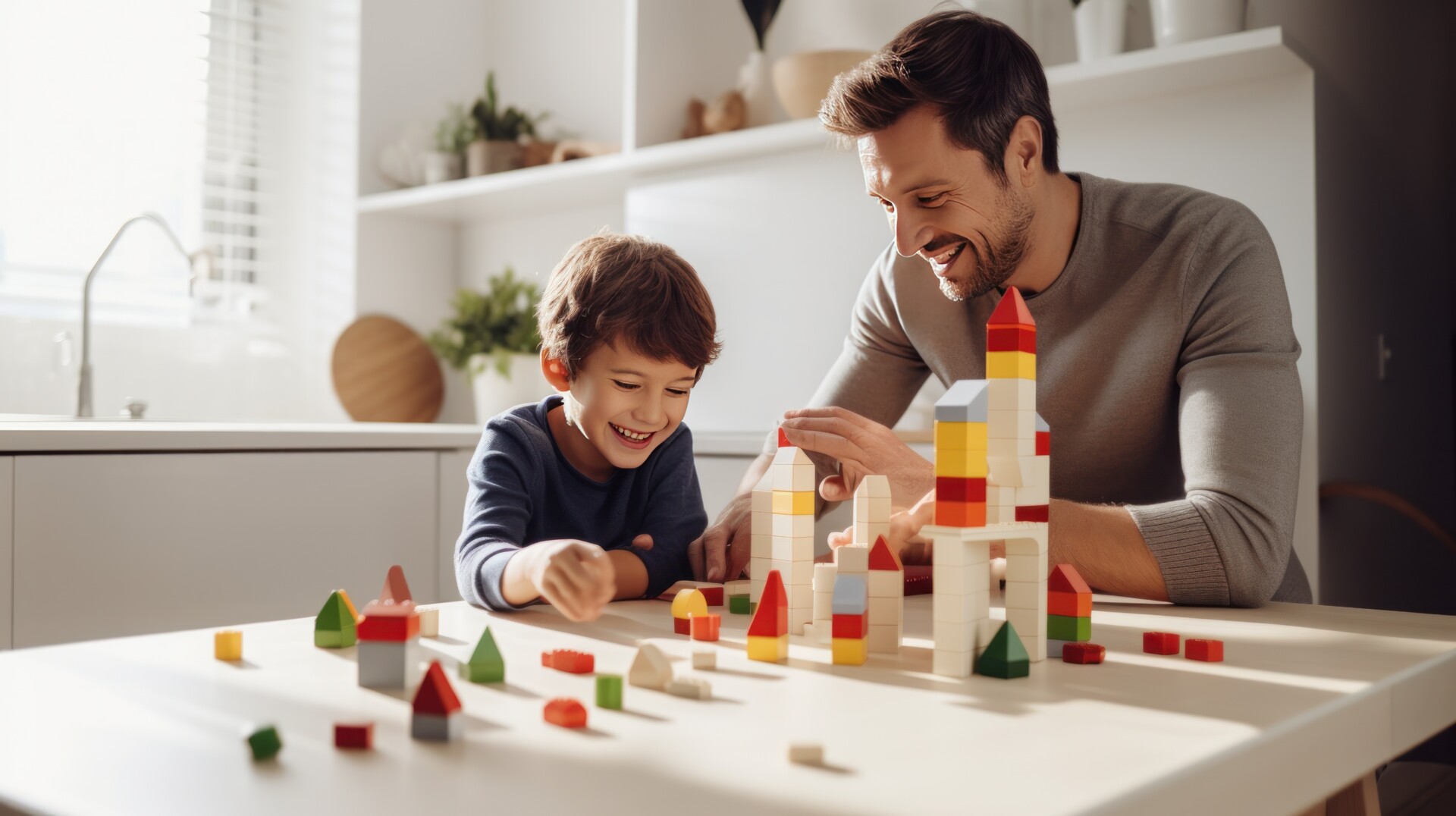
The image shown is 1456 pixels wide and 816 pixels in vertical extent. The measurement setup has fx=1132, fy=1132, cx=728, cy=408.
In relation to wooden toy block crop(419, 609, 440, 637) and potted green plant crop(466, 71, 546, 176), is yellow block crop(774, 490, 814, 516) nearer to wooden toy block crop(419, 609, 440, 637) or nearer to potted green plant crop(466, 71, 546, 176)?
wooden toy block crop(419, 609, 440, 637)

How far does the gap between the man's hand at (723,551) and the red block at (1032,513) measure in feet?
1.55

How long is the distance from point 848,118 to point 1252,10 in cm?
94

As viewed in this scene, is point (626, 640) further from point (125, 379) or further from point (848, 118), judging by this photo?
point (125, 379)

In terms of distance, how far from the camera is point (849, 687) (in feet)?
2.14

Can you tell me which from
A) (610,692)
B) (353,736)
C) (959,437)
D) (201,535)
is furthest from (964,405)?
(201,535)

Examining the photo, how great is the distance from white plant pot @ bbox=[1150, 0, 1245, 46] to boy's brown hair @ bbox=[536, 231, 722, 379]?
1.01m

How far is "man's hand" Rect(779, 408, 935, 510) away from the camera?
108 centimetres

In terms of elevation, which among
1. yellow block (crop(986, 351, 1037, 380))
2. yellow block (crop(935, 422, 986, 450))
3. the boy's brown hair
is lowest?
yellow block (crop(935, 422, 986, 450))

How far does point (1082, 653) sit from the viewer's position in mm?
728

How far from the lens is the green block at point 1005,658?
2.22 ft

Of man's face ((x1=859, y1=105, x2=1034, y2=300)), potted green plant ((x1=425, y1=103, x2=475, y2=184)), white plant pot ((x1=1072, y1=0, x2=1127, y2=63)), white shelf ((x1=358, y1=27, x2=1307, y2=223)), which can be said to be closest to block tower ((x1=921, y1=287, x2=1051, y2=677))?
man's face ((x1=859, y1=105, x2=1034, y2=300))

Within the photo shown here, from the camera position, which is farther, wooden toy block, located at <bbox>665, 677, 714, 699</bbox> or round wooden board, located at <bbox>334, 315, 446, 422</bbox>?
round wooden board, located at <bbox>334, 315, 446, 422</bbox>

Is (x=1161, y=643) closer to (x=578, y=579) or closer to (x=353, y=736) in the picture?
(x=578, y=579)

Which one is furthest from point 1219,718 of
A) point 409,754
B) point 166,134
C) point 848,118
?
point 166,134
